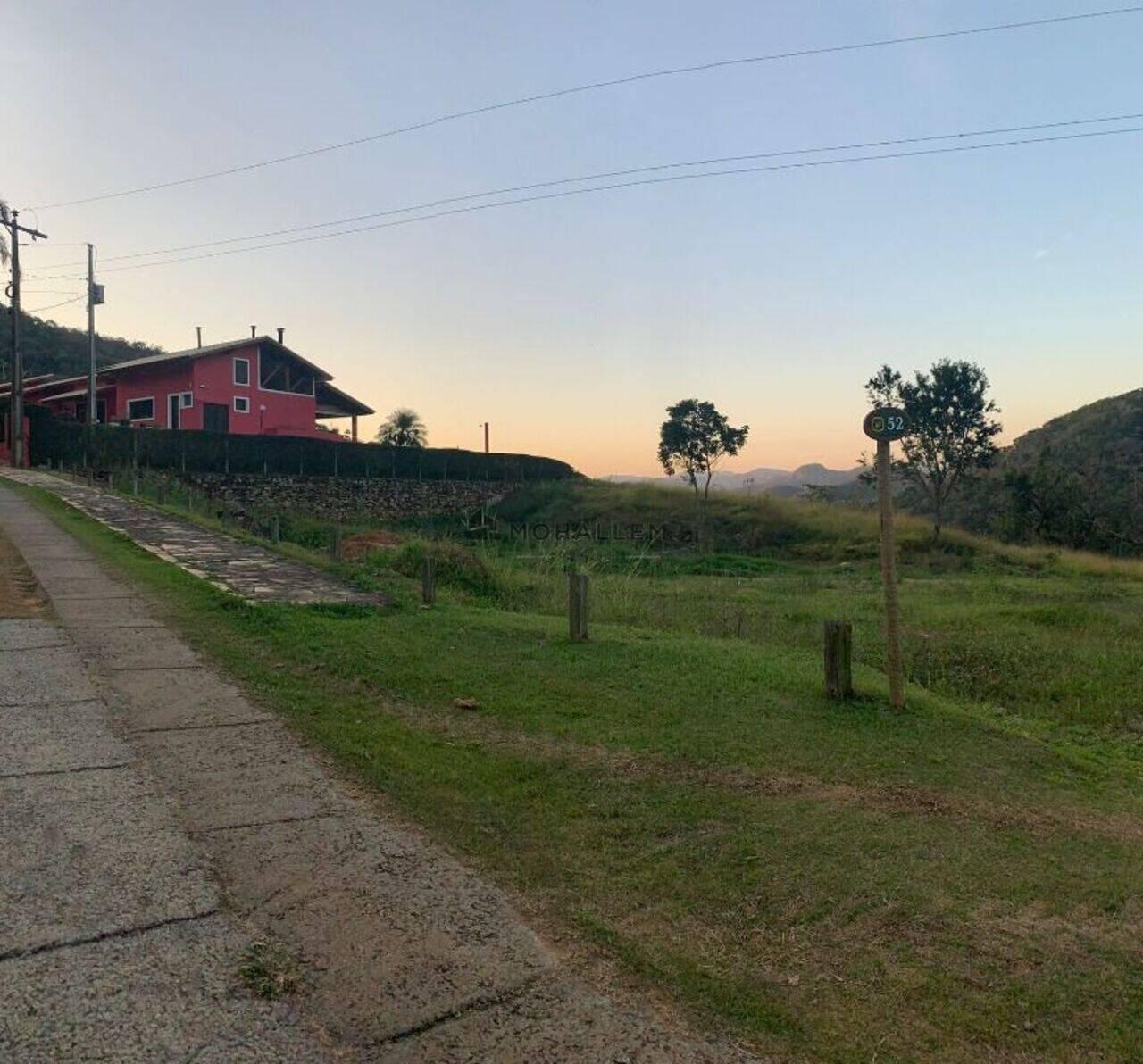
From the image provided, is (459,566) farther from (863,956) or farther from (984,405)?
(984,405)

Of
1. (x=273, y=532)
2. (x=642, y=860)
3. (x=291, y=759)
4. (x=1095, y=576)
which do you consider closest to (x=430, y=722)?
(x=291, y=759)

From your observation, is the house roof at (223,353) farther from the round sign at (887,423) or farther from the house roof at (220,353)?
the round sign at (887,423)

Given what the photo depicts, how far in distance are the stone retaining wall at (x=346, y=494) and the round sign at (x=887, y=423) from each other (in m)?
26.3

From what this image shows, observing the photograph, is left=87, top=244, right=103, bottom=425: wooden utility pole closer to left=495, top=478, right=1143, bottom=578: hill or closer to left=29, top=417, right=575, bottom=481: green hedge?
left=29, top=417, right=575, bottom=481: green hedge

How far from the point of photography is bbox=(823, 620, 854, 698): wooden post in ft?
20.7

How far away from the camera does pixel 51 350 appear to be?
63719mm

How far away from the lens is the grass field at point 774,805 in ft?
9.23

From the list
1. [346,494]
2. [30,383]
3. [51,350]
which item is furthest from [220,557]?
[51,350]

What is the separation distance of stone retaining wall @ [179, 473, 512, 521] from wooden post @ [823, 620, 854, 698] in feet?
85.6

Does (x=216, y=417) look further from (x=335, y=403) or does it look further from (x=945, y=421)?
(x=945, y=421)

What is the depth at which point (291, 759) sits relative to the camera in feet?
15.8

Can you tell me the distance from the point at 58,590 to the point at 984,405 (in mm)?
33414

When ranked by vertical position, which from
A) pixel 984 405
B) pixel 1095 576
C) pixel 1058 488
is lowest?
pixel 1095 576

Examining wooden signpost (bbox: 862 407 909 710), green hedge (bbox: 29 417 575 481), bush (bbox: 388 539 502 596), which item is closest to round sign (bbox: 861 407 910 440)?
wooden signpost (bbox: 862 407 909 710)
